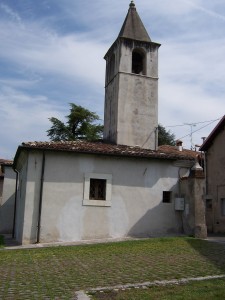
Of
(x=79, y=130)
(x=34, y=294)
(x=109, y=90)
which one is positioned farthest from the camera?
(x=79, y=130)

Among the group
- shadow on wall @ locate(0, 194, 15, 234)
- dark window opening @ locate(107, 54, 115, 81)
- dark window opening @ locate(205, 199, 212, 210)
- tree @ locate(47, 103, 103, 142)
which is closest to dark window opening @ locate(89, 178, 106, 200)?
dark window opening @ locate(205, 199, 212, 210)

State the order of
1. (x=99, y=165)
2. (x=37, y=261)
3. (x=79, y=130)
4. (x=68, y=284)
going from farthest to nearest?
(x=79, y=130), (x=99, y=165), (x=37, y=261), (x=68, y=284)

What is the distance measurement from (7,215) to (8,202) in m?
0.83

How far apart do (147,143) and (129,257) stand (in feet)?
34.3

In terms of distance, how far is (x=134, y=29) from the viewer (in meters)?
21.4

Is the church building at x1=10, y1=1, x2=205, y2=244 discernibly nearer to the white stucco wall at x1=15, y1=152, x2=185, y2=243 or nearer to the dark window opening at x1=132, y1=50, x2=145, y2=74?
the white stucco wall at x1=15, y1=152, x2=185, y2=243

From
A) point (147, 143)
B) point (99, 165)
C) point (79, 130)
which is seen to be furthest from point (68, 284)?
point (79, 130)

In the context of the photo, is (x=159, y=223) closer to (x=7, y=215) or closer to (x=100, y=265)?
(x=100, y=265)

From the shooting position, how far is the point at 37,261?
9.94 meters

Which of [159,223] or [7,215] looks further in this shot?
[7,215]

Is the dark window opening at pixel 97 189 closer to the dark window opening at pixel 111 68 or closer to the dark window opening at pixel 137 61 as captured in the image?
the dark window opening at pixel 111 68

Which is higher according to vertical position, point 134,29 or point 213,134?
point 134,29

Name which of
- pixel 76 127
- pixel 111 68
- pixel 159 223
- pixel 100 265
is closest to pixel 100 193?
pixel 159 223

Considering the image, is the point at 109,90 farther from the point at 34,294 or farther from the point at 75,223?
the point at 34,294
